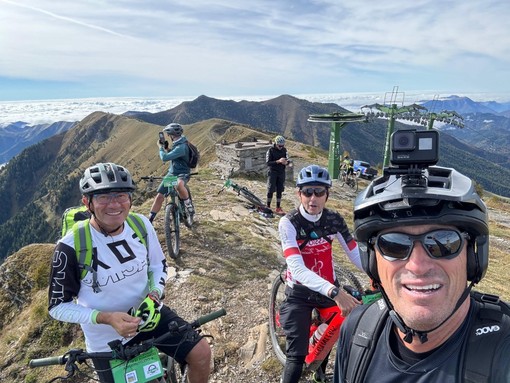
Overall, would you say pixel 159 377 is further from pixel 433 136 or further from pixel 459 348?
pixel 433 136

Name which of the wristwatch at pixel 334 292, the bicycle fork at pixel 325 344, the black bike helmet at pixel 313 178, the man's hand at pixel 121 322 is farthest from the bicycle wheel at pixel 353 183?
the man's hand at pixel 121 322

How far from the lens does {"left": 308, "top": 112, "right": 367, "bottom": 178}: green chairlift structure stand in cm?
2988

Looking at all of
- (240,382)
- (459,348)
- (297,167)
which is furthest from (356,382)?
(297,167)

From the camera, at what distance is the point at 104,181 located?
172 inches

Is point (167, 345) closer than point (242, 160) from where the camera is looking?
Yes

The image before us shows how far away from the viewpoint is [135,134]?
189750 mm

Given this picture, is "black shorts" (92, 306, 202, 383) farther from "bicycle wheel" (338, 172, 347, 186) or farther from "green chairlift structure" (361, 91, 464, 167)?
"green chairlift structure" (361, 91, 464, 167)

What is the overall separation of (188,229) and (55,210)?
171018 mm

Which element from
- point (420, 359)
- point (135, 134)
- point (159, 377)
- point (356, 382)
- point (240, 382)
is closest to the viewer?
point (420, 359)

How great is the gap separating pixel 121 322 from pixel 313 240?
111 inches

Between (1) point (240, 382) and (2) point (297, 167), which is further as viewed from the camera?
(2) point (297, 167)

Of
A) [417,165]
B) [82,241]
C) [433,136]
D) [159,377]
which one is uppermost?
[433,136]

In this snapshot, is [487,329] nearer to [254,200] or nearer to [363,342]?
[363,342]

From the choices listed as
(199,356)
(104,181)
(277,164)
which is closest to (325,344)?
(199,356)
